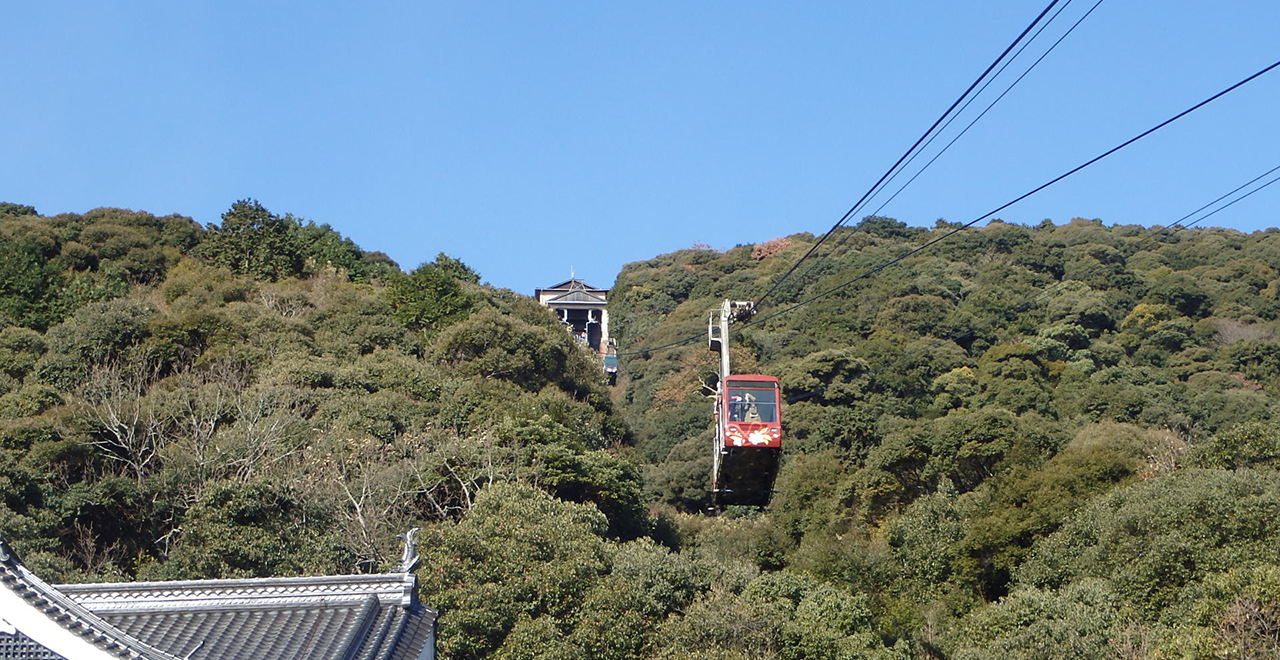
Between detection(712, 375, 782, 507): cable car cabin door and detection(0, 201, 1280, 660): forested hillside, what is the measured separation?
2914 mm

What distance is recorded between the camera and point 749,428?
61.3 feet

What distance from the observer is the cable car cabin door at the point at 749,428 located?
18.7m

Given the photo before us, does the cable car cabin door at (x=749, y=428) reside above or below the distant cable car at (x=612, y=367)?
below

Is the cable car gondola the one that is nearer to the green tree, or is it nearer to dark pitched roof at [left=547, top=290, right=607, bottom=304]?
the green tree

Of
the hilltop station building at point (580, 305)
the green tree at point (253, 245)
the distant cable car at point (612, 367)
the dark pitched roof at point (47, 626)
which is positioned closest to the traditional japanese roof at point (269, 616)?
the dark pitched roof at point (47, 626)

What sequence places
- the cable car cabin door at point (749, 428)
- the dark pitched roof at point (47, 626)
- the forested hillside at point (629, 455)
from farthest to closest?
1. the forested hillside at point (629, 455)
2. the cable car cabin door at point (749, 428)
3. the dark pitched roof at point (47, 626)

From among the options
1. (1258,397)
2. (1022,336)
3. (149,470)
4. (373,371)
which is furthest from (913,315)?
(149,470)

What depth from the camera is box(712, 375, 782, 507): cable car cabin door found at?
734 inches

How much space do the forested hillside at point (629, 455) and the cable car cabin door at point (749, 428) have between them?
115 inches

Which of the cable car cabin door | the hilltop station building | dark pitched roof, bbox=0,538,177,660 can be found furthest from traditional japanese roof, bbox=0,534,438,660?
the hilltop station building

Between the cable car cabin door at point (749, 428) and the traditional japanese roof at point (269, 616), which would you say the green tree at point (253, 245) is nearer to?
the cable car cabin door at point (749, 428)

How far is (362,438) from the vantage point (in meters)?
26.5

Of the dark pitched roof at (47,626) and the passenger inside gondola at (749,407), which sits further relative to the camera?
the passenger inside gondola at (749,407)

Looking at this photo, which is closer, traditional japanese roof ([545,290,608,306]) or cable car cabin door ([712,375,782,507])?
cable car cabin door ([712,375,782,507])
